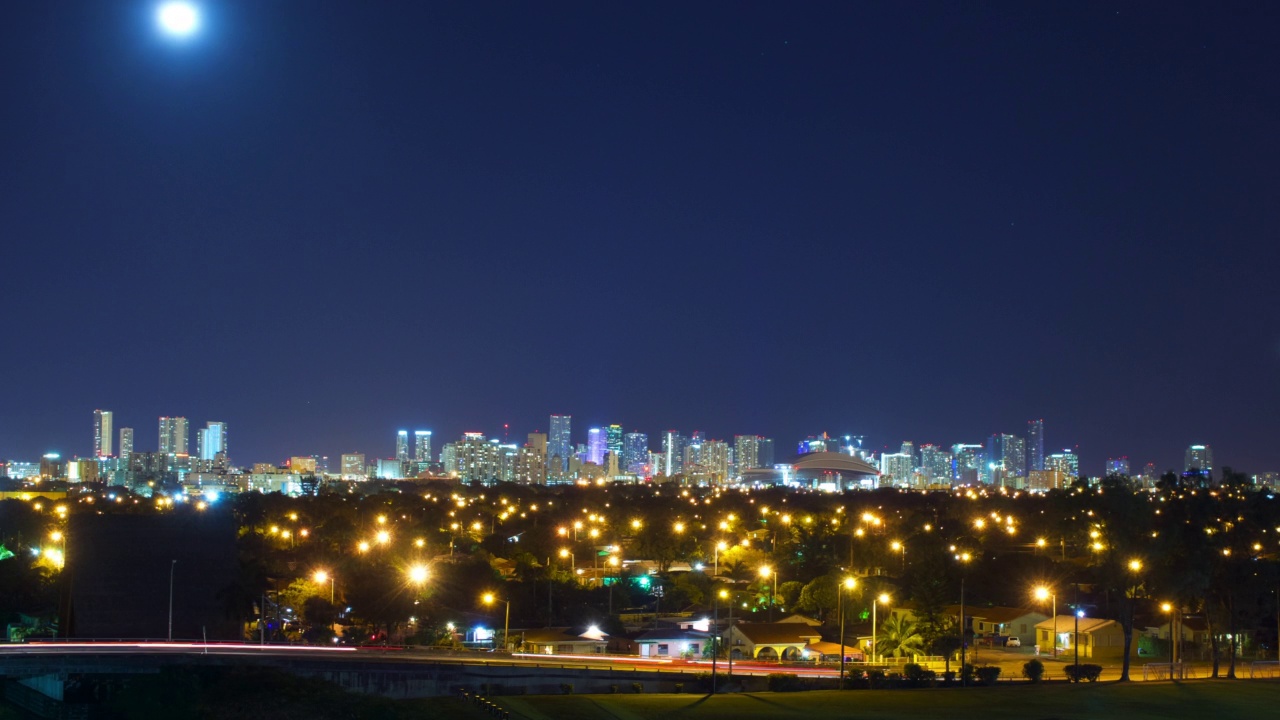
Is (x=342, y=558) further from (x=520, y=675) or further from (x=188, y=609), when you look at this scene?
(x=520, y=675)

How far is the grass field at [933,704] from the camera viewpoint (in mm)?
25641

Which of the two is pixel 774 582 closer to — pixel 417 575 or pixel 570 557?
pixel 570 557

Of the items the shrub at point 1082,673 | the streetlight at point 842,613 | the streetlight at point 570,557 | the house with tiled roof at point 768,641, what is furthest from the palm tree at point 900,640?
the streetlight at point 570,557

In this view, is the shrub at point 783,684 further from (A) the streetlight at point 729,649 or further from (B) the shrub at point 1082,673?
(B) the shrub at point 1082,673

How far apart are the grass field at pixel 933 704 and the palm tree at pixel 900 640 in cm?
548

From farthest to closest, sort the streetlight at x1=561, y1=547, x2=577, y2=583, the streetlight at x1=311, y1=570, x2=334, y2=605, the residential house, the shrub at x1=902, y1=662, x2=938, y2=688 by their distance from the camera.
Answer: the streetlight at x1=561, y1=547, x2=577, y2=583
the streetlight at x1=311, y1=570, x2=334, y2=605
the residential house
the shrub at x1=902, y1=662, x2=938, y2=688

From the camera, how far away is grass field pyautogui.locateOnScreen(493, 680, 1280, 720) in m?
25.6

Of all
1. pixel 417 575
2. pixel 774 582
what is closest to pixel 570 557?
pixel 774 582

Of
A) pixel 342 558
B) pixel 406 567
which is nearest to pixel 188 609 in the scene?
pixel 406 567

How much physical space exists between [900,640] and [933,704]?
8545 millimetres

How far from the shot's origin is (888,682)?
98.7 feet

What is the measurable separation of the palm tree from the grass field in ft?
18.0

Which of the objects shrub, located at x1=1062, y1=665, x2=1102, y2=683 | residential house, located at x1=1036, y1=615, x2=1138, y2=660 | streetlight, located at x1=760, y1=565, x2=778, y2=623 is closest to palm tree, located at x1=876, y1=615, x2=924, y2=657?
shrub, located at x1=1062, y1=665, x2=1102, y2=683

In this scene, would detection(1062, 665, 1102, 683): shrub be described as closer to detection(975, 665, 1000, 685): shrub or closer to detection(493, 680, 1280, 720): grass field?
detection(493, 680, 1280, 720): grass field
